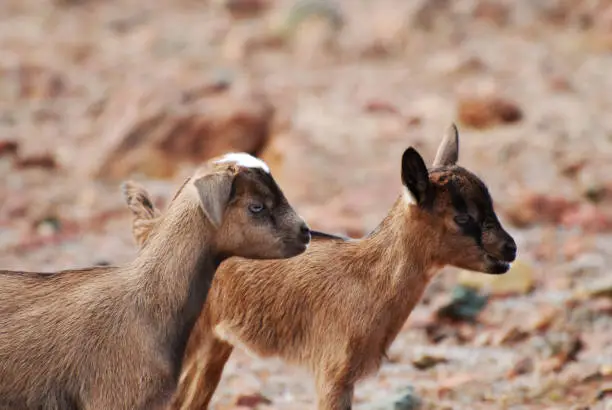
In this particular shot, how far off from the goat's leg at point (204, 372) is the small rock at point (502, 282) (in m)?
5.08

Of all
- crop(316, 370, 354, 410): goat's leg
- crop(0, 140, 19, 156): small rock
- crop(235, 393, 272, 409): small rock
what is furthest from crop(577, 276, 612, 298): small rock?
crop(0, 140, 19, 156): small rock

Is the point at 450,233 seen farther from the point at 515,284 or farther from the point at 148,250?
the point at 515,284

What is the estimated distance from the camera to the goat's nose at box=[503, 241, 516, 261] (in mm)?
8156

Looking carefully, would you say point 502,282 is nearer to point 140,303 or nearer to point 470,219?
point 470,219

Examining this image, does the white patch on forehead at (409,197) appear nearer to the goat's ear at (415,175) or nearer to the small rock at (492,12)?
the goat's ear at (415,175)

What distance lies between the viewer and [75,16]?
27922mm

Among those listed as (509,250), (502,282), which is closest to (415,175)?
(509,250)

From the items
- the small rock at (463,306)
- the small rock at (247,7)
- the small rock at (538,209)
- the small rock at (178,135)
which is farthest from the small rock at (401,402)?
the small rock at (247,7)

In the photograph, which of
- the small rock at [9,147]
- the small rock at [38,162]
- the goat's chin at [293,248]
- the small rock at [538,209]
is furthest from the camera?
the small rock at [9,147]

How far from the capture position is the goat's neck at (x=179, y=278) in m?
7.09

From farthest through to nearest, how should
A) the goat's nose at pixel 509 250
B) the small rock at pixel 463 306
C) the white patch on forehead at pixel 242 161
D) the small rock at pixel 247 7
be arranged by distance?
the small rock at pixel 247 7 → the small rock at pixel 463 306 → the goat's nose at pixel 509 250 → the white patch on forehead at pixel 242 161

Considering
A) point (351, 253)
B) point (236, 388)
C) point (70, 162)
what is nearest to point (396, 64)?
point (70, 162)

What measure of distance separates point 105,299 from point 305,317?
1.80 meters

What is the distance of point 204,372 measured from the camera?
8.65 metres
